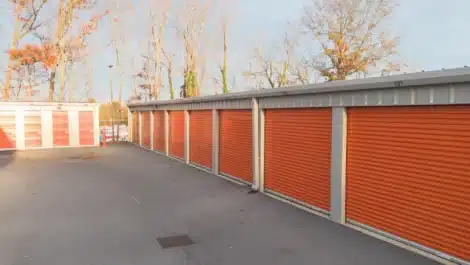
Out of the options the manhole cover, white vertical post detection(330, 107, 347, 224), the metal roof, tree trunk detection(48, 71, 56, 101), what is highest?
tree trunk detection(48, 71, 56, 101)

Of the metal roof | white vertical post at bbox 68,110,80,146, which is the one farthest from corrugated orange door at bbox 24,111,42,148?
the metal roof

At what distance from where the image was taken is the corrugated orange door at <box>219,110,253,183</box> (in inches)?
462

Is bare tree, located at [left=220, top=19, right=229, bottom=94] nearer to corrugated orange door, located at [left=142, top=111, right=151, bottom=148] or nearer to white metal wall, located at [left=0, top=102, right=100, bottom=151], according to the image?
corrugated orange door, located at [left=142, top=111, right=151, bottom=148]

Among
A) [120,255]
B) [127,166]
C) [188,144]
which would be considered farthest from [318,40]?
[120,255]

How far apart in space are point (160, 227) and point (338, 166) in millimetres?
4201

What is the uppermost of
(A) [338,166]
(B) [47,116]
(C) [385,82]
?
(C) [385,82]

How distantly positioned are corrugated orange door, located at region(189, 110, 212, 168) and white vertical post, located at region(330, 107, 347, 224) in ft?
24.1

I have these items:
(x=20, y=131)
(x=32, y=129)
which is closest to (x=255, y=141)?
(x=32, y=129)

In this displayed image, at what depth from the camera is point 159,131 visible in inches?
846

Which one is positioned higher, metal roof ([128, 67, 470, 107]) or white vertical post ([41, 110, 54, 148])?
metal roof ([128, 67, 470, 107])

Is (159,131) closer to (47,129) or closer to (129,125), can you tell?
(47,129)

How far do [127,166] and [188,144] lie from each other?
302 centimetres

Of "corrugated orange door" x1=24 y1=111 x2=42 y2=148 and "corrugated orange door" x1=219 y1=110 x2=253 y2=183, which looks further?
"corrugated orange door" x1=24 y1=111 x2=42 y2=148

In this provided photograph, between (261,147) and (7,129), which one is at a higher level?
(7,129)
